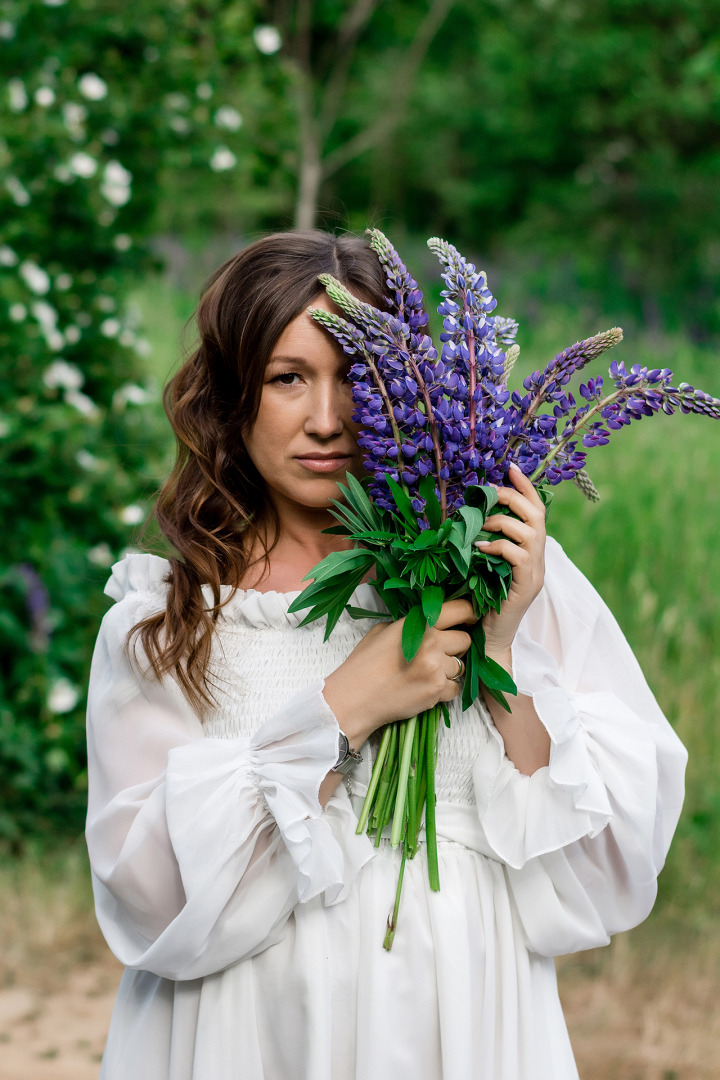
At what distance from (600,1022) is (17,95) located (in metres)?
3.81

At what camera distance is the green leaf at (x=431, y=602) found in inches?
52.4

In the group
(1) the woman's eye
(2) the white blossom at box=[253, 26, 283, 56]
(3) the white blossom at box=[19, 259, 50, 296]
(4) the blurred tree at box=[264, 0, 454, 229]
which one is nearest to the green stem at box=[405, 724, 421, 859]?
(1) the woman's eye

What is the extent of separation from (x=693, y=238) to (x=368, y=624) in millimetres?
7286

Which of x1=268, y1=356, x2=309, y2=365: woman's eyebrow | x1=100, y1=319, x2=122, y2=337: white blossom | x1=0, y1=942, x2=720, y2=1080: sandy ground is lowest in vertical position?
x1=0, y1=942, x2=720, y2=1080: sandy ground

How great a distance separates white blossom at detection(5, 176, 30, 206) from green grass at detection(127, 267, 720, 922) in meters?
0.86

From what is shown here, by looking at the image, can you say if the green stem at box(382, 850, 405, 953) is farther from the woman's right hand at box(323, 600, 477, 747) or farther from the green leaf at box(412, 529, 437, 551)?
the green leaf at box(412, 529, 437, 551)

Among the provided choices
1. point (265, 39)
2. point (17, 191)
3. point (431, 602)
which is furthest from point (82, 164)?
point (431, 602)

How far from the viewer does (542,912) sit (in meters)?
1.53

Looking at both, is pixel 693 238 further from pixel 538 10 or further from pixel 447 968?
pixel 447 968

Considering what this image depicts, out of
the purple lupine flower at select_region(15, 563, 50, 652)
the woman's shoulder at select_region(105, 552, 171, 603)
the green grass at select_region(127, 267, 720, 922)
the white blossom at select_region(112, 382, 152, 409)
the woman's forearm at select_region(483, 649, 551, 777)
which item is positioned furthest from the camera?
the white blossom at select_region(112, 382, 152, 409)

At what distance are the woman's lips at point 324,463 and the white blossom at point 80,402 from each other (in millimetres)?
2349

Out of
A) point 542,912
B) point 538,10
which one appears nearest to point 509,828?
point 542,912

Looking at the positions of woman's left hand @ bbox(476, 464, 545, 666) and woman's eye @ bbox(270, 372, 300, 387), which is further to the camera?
woman's eye @ bbox(270, 372, 300, 387)

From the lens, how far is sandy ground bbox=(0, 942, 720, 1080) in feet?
9.97
